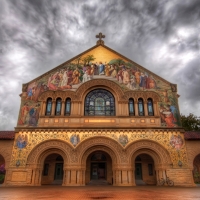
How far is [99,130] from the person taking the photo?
16.4 meters

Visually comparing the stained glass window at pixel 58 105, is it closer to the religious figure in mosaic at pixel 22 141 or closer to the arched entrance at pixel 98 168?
the religious figure in mosaic at pixel 22 141

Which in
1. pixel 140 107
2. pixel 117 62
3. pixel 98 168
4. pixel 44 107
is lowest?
pixel 98 168

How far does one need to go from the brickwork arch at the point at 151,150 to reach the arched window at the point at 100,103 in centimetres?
377

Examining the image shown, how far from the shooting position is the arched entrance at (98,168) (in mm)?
17480

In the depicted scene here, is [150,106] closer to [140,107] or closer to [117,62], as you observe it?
[140,107]

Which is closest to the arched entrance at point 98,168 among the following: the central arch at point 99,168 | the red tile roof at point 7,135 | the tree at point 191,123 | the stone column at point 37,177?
the central arch at point 99,168

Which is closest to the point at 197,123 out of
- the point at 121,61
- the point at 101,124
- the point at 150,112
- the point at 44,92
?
the point at 150,112

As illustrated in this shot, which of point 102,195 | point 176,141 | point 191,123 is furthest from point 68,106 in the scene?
point 191,123

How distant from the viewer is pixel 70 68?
19.5 m

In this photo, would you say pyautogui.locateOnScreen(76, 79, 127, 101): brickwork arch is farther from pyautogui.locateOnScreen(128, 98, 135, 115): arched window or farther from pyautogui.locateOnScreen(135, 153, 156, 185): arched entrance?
pyautogui.locateOnScreen(135, 153, 156, 185): arched entrance

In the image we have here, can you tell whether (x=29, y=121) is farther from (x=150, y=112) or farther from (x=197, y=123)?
(x=197, y=123)

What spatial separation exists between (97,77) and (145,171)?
35.5 feet

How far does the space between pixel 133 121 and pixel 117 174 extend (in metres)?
4.94

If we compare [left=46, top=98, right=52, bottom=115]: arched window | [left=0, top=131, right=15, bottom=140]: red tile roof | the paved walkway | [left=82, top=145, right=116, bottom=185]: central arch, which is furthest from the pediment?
the paved walkway
